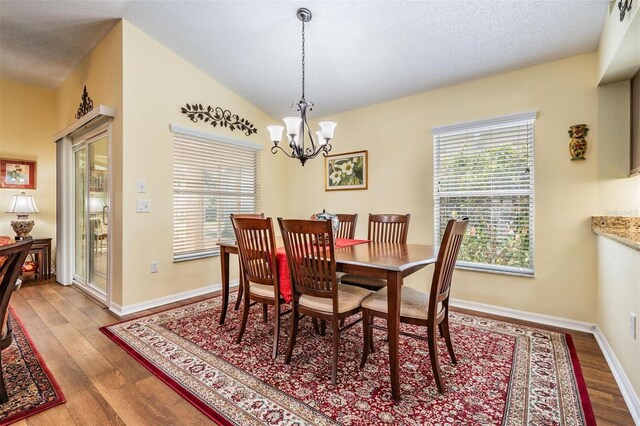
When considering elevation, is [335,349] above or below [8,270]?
below

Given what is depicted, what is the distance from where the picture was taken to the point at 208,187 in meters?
3.94

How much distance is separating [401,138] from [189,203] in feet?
8.71

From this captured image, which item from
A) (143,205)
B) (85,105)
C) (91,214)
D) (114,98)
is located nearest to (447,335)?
(143,205)

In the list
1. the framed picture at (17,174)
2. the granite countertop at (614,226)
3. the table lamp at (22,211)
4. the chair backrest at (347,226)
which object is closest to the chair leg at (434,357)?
the granite countertop at (614,226)

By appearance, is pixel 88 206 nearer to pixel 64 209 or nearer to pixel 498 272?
pixel 64 209

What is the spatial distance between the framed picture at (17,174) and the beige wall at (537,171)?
5.01 metres

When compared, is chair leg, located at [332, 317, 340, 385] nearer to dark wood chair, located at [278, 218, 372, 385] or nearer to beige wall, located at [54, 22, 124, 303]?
dark wood chair, located at [278, 218, 372, 385]

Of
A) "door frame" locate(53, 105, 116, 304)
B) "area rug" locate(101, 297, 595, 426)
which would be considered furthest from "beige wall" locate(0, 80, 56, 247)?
"area rug" locate(101, 297, 595, 426)

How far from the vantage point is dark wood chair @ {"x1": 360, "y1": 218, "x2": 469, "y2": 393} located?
1.75 m

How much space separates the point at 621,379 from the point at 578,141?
1.83 metres

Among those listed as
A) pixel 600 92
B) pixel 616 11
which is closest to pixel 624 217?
pixel 600 92

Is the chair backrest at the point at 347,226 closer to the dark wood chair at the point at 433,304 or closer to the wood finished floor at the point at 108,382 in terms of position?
the dark wood chair at the point at 433,304

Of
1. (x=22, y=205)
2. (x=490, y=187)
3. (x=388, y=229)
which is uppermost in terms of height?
(x=490, y=187)

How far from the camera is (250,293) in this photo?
241 cm
